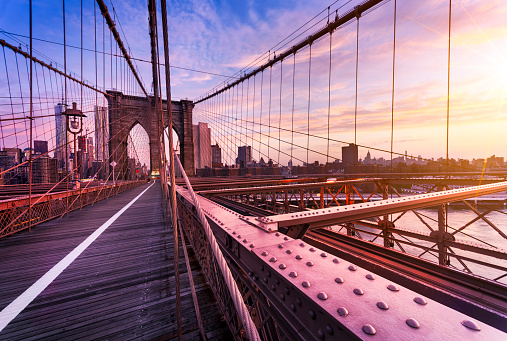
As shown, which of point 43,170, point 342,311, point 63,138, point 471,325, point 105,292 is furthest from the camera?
point 43,170

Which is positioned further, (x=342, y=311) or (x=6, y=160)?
(x=6, y=160)

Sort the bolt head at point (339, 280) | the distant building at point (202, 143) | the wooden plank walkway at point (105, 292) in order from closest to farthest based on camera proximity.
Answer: the bolt head at point (339, 280), the wooden plank walkway at point (105, 292), the distant building at point (202, 143)

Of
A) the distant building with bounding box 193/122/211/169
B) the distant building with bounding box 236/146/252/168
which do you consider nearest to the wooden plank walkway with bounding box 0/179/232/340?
the distant building with bounding box 236/146/252/168

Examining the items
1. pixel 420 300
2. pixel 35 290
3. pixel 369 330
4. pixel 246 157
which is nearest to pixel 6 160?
pixel 246 157

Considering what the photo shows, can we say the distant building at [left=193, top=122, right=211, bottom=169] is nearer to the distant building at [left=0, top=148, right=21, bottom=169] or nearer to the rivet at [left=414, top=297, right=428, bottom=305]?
the distant building at [left=0, top=148, right=21, bottom=169]

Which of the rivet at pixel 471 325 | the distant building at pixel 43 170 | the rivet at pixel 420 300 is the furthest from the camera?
the distant building at pixel 43 170

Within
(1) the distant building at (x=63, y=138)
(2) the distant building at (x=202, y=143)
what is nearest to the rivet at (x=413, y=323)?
(1) the distant building at (x=63, y=138)

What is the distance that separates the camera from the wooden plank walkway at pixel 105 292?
223 cm

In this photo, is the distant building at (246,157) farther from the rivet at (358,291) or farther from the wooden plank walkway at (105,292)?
the rivet at (358,291)

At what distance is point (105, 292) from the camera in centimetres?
289

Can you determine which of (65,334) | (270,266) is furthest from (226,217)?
(65,334)

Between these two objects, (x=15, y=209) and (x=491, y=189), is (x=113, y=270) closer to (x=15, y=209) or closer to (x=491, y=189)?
(x=15, y=209)

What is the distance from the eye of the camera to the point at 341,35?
677 inches

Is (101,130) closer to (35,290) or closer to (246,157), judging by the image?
(246,157)
